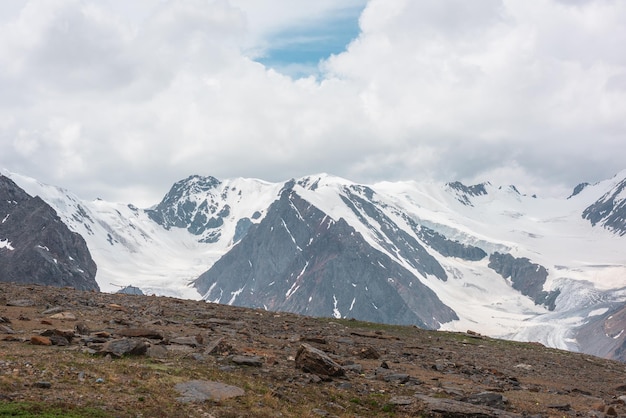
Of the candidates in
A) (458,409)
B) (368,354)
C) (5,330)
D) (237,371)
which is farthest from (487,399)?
(5,330)

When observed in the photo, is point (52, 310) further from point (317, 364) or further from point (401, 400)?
point (401, 400)

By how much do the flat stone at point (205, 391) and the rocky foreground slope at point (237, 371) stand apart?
0.04 m

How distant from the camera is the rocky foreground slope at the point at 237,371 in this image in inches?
846

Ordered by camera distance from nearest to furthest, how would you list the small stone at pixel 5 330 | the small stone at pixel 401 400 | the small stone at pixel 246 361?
the small stone at pixel 401 400 < the small stone at pixel 246 361 < the small stone at pixel 5 330

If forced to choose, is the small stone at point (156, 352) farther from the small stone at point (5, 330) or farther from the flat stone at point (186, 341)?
the small stone at point (5, 330)

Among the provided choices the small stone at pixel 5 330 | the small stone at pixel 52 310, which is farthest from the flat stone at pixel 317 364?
the small stone at pixel 52 310

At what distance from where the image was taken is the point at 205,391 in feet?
75.0

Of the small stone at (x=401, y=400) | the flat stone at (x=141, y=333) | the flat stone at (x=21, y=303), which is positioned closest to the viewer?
the small stone at (x=401, y=400)

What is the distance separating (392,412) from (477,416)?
3243mm

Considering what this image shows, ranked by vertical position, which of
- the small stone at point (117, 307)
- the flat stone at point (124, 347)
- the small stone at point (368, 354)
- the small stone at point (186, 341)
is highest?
the small stone at point (368, 354)

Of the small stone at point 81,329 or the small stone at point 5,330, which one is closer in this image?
the small stone at point 5,330

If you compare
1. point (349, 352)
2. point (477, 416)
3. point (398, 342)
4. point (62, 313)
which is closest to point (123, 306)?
point (62, 313)

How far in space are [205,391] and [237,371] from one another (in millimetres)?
3929

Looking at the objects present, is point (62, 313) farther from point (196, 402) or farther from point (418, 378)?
point (418, 378)
